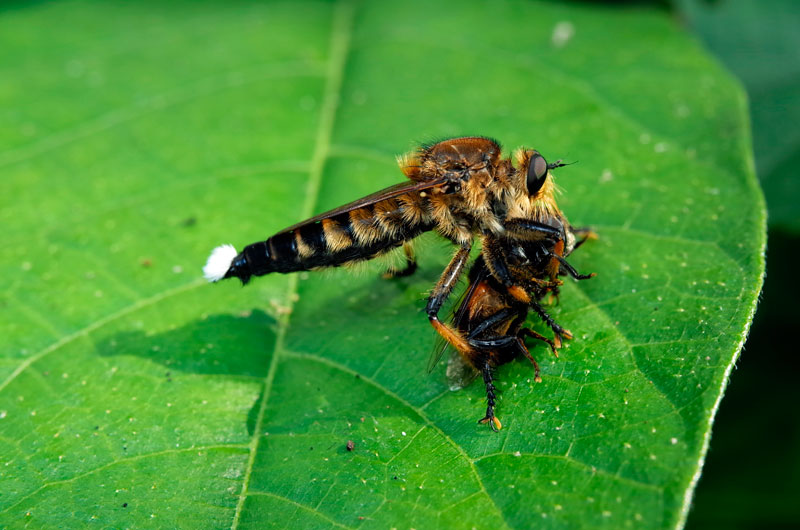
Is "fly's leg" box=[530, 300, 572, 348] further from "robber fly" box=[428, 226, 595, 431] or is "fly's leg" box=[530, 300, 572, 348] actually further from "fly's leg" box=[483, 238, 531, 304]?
"fly's leg" box=[483, 238, 531, 304]

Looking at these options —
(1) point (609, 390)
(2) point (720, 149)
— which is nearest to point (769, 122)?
(2) point (720, 149)

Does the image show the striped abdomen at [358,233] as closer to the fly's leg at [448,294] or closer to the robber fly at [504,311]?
the fly's leg at [448,294]

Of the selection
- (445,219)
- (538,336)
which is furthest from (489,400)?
(445,219)

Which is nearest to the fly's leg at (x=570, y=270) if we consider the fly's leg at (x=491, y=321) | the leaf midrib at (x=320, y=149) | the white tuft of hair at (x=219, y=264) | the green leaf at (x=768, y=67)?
the fly's leg at (x=491, y=321)

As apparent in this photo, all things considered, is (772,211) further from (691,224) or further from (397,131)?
(397,131)

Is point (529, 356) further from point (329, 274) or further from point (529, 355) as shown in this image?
point (329, 274)
